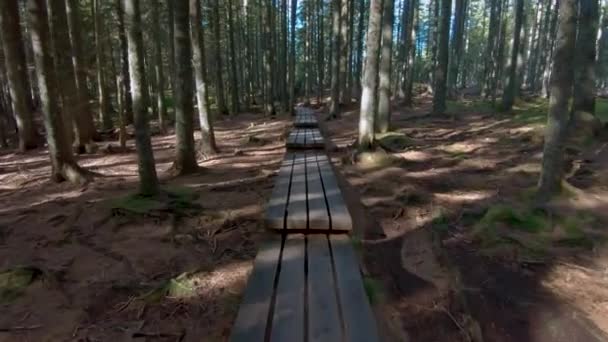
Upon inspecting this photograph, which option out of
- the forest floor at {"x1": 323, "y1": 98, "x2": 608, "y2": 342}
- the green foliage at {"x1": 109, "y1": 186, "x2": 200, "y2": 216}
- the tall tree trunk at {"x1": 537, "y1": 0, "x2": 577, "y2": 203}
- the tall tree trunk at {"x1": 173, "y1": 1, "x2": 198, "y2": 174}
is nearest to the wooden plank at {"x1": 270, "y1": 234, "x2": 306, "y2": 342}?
the forest floor at {"x1": 323, "y1": 98, "x2": 608, "y2": 342}

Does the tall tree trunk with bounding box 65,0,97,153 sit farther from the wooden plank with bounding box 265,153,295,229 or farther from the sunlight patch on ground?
the sunlight patch on ground

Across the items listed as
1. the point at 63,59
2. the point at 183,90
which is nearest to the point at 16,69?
the point at 63,59

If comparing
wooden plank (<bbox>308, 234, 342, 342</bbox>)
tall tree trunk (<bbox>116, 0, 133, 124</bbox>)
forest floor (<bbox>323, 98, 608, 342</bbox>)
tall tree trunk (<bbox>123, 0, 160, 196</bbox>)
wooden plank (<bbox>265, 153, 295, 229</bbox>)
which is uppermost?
tall tree trunk (<bbox>116, 0, 133, 124</bbox>)

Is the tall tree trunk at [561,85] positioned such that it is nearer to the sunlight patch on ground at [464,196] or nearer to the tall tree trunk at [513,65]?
the sunlight patch on ground at [464,196]

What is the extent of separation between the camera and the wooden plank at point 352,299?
2.07 metres

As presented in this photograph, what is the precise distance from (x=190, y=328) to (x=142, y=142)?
11.4ft

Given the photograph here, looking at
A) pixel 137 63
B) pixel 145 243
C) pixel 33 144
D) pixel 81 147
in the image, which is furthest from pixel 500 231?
pixel 33 144

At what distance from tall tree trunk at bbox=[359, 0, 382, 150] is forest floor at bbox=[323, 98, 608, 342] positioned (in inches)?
17.7

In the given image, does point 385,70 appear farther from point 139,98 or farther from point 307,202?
point 307,202

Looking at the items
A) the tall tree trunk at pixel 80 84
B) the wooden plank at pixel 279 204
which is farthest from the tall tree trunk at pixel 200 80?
the wooden plank at pixel 279 204

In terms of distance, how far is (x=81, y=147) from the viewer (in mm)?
11414

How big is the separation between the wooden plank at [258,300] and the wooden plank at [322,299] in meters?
0.28

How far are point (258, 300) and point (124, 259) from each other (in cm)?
242

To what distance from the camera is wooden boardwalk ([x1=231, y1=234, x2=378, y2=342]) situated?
208 cm
